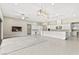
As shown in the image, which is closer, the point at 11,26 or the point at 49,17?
the point at 11,26

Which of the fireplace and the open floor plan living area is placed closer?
the open floor plan living area

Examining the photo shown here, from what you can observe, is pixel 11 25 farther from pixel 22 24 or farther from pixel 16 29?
pixel 22 24

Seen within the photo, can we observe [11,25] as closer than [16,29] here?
Yes

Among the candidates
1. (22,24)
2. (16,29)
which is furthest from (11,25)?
(22,24)

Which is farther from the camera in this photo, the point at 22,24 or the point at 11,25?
the point at 22,24

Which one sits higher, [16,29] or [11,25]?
[11,25]

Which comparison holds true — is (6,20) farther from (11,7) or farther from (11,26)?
(11,7)

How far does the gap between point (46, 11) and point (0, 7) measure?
4.87 ft

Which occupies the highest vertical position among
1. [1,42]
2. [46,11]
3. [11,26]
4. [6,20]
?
[46,11]

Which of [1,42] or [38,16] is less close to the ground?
[38,16]

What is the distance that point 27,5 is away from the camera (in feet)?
8.11

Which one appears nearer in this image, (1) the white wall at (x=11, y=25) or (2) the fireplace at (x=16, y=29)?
(1) the white wall at (x=11, y=25)

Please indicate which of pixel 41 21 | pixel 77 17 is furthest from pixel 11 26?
pixel 77 17

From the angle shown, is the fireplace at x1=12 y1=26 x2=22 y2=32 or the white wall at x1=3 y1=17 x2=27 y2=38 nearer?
the white wall at x1=3 y1=17 x2=27 y2=38
